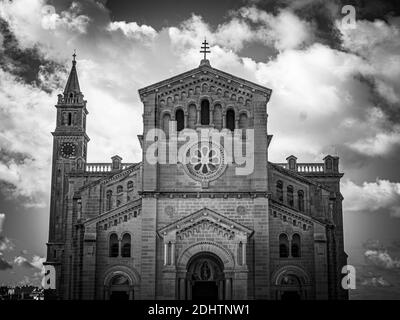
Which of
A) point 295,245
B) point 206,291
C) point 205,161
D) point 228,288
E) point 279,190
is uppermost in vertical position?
point 205,161

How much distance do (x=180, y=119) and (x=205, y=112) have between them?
2108 millimetres

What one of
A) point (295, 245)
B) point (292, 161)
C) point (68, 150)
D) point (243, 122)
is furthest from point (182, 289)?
point (68, 150)

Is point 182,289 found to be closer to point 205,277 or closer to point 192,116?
point 205,277

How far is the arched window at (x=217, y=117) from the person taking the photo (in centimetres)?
5678

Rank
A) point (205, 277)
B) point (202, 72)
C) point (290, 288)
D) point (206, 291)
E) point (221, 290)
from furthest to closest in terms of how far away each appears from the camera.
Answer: point (202, 72) → point (290, 288) → point (205, 277) → point (206, 291) → point (221, 290)

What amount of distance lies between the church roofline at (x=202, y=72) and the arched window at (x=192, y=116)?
252cm

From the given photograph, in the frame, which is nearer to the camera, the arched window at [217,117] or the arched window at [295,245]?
the arched window at [295,245]

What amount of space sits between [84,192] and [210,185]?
46.5 ft

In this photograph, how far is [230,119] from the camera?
5731cm

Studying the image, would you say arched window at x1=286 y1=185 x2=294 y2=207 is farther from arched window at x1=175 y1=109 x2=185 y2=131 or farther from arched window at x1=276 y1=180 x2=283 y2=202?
arched window at x1=175 y1=109 x2=185 y2=131

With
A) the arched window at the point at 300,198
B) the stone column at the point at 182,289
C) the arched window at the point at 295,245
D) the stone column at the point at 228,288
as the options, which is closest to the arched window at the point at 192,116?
the arched window at the point at 295,245

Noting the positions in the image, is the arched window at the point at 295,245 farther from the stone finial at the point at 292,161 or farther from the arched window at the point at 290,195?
the stone finial at the point at 292,161
